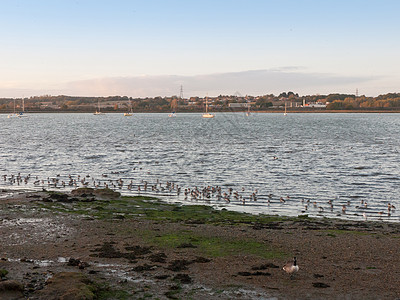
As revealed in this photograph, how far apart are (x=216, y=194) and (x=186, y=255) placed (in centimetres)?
1538

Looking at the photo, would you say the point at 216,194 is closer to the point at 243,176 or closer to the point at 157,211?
the point at 157,211

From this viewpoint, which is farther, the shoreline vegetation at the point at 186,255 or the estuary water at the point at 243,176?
the estuary water at the point at 243,176

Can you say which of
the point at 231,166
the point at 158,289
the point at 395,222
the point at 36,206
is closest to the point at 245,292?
the point at 158,289

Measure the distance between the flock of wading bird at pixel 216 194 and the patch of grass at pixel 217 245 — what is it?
9.76 m

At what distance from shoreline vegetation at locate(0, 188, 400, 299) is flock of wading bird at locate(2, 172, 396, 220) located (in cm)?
331

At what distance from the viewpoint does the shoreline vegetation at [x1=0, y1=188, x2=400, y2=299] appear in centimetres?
1227

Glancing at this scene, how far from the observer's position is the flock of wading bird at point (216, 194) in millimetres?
26188

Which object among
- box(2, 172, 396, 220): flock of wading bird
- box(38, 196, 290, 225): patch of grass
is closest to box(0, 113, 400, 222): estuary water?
box(2, 172, 396, 220): flock of wading bird

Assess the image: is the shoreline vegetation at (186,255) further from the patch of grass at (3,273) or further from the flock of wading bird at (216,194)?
the flock of wading bird at (216,194)

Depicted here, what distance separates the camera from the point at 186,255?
611 inches

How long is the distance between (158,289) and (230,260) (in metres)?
3.36

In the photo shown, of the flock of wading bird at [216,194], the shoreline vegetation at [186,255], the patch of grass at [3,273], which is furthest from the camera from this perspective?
the flock of wading bird at [216,194]

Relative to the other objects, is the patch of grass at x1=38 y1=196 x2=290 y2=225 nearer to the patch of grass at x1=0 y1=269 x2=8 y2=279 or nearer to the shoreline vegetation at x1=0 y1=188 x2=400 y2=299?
the shoreline vegetation at x1=0 y1=188 x2=400 y2=299

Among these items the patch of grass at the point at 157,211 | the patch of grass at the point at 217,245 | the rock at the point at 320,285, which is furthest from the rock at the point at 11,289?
the patch of grass at the point at 157,211
